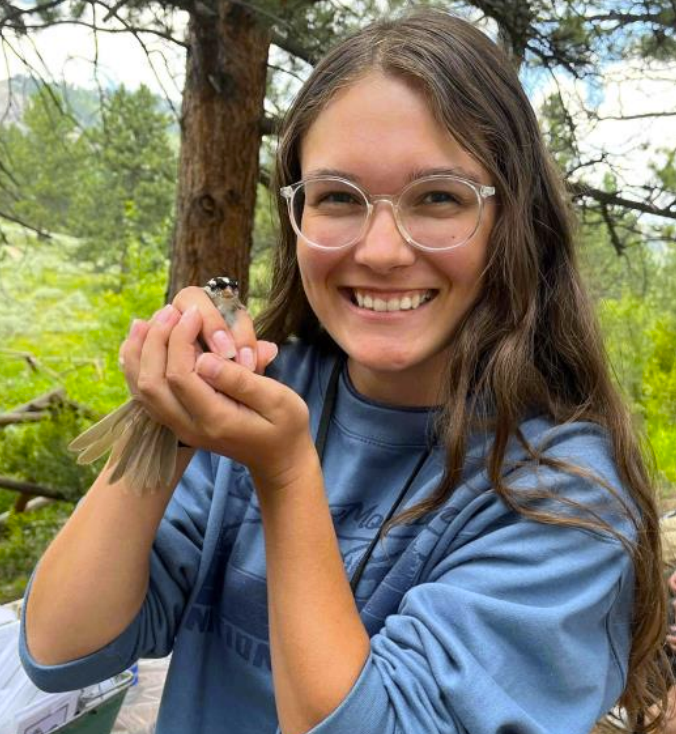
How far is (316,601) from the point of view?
0.85 m

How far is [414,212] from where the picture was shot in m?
1.01

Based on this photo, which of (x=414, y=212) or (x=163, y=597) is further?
(x=163, y=597)

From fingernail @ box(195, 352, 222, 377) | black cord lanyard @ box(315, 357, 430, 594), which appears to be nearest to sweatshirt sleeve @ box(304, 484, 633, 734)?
black cord lanyard @ box(315, 357, 430, 594)

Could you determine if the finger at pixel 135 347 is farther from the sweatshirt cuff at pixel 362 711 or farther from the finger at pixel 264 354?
the sweatshirt cuff at pixel 362 711

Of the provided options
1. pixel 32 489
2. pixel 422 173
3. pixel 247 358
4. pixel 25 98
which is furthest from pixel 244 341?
pixel 32 489

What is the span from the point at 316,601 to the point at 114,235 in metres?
24.1

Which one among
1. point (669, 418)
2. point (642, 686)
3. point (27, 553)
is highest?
point (642, 686)

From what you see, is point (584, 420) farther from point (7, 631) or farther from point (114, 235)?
point (114, 235)

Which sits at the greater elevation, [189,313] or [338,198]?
[338,198]

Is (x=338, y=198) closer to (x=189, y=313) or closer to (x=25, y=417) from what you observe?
(x=189, y=313)

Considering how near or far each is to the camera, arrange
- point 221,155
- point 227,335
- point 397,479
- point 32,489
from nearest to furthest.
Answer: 1. point 227,335
2. point 397,479
3. point 221,155
4. point 32,489

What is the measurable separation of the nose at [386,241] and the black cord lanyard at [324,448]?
27 cm

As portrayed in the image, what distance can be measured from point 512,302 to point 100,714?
136 cm

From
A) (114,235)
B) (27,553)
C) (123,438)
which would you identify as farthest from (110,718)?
(114,235)
